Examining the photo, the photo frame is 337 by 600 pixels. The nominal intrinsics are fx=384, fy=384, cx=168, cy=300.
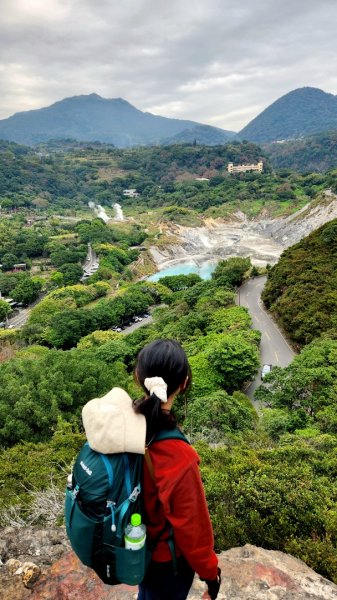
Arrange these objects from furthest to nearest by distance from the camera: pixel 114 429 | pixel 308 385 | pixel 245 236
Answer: pixel 245 236
pixel 308 385
pixel 114 429

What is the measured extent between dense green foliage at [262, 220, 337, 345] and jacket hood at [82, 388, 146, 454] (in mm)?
16400

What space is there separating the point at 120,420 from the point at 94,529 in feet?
1.72

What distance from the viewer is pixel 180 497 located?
1.71 meters

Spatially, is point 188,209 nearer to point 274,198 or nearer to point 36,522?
point 274,198

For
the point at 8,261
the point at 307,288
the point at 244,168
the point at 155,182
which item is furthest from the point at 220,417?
the point at 155,182

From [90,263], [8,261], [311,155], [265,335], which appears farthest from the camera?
[311,155]

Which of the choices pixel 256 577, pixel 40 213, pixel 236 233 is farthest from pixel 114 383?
pixel 40 213

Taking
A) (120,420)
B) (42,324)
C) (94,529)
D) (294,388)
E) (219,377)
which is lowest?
(42,324)

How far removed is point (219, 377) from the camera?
640 inches

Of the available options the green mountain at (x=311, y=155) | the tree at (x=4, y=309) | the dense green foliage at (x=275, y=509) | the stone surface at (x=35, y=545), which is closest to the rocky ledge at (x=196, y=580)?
the stone surface at (x=35, y=545)

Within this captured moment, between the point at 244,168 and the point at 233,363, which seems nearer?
the point at 233,363

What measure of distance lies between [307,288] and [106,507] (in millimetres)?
20731

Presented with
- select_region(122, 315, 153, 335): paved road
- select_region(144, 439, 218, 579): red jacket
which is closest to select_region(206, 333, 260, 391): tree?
select_region(144, 439, 218, 579): red jacket

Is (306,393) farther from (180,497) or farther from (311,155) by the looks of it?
(311,155)
